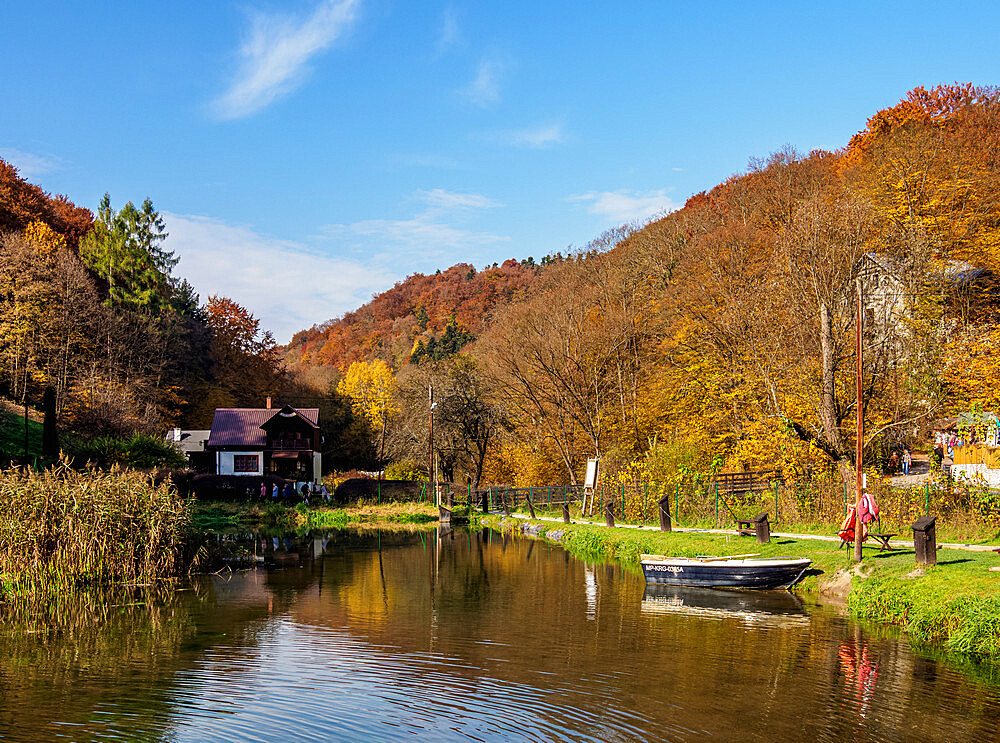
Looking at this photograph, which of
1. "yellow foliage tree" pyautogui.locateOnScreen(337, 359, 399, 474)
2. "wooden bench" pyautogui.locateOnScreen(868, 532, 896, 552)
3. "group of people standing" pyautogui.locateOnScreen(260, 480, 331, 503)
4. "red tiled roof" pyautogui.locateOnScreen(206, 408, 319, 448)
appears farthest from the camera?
"yellow foliage tree" pyautogui.locateOnScreen(337, 359, 399, 474)

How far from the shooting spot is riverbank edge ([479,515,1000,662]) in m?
14.1

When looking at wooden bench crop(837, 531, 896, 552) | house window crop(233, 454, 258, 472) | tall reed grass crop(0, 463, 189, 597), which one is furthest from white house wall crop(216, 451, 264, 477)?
wooden bench crop(837, 531, 896, 552)

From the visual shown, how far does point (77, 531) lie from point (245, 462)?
49934 millimetres

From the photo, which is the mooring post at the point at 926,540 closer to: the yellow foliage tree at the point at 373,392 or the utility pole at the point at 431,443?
the utility pole at the point at 431,443

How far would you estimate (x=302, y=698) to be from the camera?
1143 cm

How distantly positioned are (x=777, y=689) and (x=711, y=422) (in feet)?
94.8

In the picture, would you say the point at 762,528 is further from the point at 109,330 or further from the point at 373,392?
the point at 373,392

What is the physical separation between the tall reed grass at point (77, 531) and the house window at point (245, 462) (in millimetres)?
47985

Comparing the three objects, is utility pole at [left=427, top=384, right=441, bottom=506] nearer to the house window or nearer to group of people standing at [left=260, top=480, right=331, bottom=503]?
group of people standing at [left=260, top=480, right=331, bottom=503]

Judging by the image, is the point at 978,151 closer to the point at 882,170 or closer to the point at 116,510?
the point at 882,170

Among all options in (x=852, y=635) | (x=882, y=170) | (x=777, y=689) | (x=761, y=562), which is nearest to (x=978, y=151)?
(x=882, y=170)

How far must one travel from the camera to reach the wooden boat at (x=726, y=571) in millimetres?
20234

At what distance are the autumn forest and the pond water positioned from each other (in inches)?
443

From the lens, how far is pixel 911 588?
16688 mm
